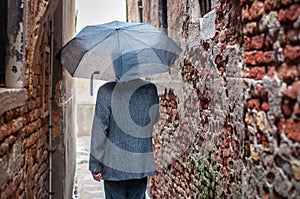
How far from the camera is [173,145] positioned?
3947mm

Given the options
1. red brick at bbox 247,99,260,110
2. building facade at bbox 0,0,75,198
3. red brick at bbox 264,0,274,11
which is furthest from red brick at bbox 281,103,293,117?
building facade at bbox 0,0,75,198

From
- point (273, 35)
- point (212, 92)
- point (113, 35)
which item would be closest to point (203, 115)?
point (212, 92)

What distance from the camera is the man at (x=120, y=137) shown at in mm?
2727

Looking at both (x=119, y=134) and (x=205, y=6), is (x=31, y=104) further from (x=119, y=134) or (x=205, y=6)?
(x=205, y=6)

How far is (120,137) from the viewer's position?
108 inches

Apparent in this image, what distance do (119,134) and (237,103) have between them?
2.84 feet

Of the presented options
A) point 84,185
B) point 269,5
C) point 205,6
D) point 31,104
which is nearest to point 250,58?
point 269,5

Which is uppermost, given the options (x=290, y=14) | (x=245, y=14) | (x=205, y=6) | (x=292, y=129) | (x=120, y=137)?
(x=205, y=6)

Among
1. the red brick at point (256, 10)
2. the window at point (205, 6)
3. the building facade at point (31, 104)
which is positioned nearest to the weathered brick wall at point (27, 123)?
the building facade at point (31, 104)

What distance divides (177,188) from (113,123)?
129cm

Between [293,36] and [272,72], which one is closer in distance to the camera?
[293,36]

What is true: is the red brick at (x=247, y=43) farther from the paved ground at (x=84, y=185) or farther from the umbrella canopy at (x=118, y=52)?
the paved ground at (x=84, y=185)

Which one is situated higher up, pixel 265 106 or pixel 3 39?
pixel 3 39

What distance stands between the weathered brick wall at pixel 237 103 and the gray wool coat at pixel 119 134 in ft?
1.55
